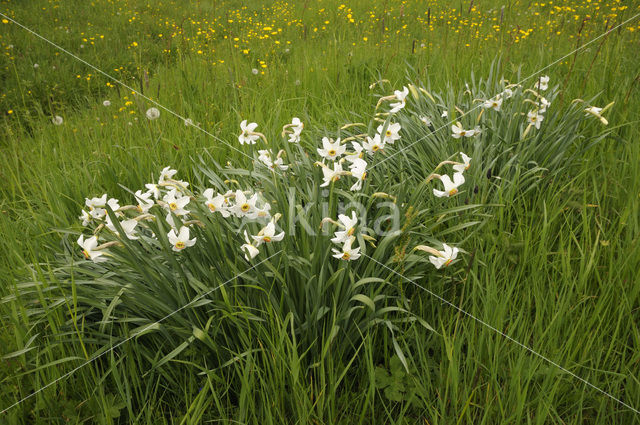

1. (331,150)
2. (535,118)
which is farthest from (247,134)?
(535,118)

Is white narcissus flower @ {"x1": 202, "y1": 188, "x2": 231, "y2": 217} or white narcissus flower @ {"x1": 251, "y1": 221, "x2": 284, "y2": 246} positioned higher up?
white narcissus flower @ {"x1": 202, "y1": 188, "x2": 231, "y2": 217}

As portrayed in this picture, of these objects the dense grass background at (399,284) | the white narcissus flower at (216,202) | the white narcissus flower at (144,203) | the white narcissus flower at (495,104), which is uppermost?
the white narcissus flower at (216,202)

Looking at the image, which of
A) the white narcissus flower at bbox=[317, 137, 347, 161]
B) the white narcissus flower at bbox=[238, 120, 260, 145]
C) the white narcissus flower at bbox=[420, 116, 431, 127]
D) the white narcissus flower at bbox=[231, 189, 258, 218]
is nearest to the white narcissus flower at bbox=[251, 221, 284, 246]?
the white narcissus flower at bbox=[231, 189, 258, 218]

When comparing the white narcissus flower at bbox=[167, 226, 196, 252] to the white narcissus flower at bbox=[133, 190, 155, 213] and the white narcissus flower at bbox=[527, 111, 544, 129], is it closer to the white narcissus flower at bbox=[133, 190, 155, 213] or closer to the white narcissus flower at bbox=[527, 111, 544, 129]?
the white narcissus flower at bbox=[133, 190, 155, 213]

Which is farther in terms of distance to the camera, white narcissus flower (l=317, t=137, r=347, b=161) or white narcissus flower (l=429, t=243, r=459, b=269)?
white narcissus flower (l=317, t=137, r=347, b=161)

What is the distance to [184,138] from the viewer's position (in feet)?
9.41

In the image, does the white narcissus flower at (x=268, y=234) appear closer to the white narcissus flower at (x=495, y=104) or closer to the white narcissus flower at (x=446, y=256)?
the white narcissus flower at (x=446, y=256)

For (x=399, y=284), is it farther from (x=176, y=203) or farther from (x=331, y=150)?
(x=176, y=203)

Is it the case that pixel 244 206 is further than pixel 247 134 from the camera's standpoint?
No

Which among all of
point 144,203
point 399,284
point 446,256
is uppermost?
point 144,203

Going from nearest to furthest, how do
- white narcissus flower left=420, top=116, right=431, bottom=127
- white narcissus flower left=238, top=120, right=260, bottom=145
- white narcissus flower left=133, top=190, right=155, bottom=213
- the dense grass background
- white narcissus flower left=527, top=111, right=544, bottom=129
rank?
the dense grass background, white narcissus flower left=133, top=190, right=155, bottom=213, white narcissus flower left=238, top=120, right=260, bottom=145, white narcissus flower left=527, top=111, right=544, bottom=129, white narcissus flower left=420, top=116, right=431, bottom=127

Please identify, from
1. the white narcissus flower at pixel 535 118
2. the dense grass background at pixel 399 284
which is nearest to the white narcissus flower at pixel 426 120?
the dense grass background at pixel 399 284

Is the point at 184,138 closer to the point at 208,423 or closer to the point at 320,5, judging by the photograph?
the point at 208,423

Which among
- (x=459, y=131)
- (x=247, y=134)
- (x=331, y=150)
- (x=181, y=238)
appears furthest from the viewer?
(x=459, y=131)
